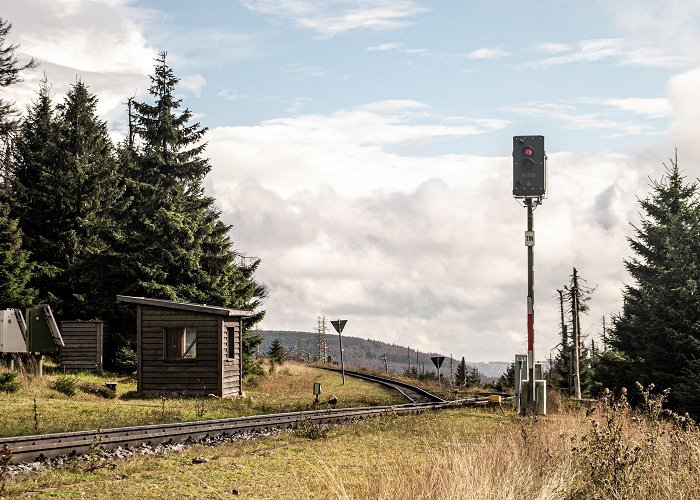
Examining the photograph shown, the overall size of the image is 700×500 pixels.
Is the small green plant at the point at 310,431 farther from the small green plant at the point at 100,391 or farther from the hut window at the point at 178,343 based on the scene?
the hut window at the point at 178,343

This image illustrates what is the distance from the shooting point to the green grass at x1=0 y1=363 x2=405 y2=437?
59.2 feet

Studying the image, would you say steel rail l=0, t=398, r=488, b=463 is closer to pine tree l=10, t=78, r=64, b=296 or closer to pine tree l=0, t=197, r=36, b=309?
pine tree l=0, t=197, r=36, b=309

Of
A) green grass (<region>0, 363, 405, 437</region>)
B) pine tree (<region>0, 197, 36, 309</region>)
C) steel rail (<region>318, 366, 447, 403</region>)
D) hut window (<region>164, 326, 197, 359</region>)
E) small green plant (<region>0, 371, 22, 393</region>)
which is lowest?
steel rail (<region>318, 366, 447, 403</region>)

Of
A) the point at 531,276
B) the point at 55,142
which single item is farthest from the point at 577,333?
the point at 55,142

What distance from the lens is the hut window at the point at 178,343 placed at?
1174 inches

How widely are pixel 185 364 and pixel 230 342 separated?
7.17 ft

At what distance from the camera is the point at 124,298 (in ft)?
98.9

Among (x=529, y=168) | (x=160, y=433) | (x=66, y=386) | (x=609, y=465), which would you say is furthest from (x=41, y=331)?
(x=609, y=465)

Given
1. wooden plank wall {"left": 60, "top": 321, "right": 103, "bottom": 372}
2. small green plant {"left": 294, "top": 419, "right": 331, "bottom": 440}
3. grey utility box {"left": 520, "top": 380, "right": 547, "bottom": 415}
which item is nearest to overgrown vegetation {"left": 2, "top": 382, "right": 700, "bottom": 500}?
small green plant {"left": 294, "top": 419, "right": 331, "bottom": 440}

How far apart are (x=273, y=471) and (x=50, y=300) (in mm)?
33305

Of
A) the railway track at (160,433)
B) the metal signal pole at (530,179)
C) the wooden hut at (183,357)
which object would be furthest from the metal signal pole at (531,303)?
the wooden hut at (183,357)

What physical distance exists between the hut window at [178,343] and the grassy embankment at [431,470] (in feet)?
50.6

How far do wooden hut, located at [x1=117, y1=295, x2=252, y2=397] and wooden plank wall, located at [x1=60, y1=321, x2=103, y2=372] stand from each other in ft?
27.5

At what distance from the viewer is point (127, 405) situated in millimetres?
23781
